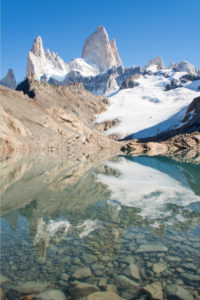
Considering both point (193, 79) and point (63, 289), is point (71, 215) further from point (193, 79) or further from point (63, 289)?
point (193, 79)

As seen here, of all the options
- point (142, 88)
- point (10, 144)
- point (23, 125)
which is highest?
point (142, 88)

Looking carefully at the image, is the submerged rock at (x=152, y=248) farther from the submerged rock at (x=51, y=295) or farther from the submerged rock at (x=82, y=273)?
the submerged rock at (x=51, y=295)

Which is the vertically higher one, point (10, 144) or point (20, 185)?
point (10, 144)

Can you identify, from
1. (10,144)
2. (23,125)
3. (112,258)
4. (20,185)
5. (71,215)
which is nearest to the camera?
(112,258)

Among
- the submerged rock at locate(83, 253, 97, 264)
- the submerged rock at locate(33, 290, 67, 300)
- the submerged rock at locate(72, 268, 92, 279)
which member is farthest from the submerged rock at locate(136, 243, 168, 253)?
the submerged rock at locate(33, 290, 67, 300)

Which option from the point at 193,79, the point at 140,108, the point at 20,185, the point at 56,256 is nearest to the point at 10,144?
the point at 20,185

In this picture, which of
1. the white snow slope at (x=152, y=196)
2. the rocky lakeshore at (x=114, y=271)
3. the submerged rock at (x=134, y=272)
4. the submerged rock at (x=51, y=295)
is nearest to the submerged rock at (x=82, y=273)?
the rocky lakeshore at (x=114, y=271)
